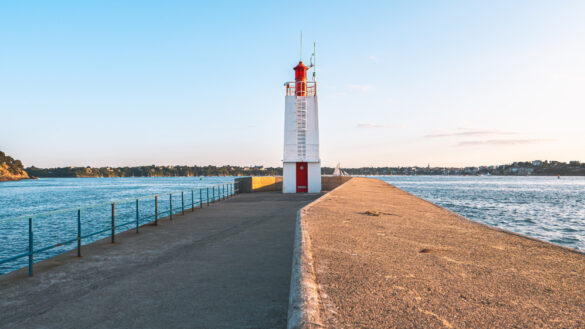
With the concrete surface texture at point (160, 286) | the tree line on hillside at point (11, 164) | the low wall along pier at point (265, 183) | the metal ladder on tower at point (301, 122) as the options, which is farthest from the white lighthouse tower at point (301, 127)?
the tree line on hillside at point (11, 164)

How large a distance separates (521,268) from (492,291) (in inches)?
62.7

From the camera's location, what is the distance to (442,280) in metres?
4.30

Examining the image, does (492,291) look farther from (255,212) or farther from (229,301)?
(255,212)

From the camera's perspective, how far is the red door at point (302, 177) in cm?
2241

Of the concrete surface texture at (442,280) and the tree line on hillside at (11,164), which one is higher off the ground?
the tree line on hillside at (11,164)

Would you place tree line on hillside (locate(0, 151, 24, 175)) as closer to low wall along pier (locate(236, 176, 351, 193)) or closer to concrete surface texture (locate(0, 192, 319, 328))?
low wall along pier (locate(236, 176, 351, 193))

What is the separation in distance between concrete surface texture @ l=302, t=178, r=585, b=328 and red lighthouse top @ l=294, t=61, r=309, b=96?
15.4 meters

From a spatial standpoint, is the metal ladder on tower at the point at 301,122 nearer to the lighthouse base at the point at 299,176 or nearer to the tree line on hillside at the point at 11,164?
the lighthouse base at the point at 299,176

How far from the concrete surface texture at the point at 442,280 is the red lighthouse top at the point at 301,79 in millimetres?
15439

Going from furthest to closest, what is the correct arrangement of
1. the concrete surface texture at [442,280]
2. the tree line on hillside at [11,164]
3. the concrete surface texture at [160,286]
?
the tree line on hillside at [11,164], the concrete surface texture at [160,286], the concrete surface texture at [442,280]

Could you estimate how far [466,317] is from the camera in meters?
3.19

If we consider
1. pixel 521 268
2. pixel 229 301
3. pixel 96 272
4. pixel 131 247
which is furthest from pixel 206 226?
pixel 521 268

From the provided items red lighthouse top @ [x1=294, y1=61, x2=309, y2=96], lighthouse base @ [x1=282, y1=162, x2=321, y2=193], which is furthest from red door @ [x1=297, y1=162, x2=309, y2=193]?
red lighthouse top @ [x1=294, y1=61, x2=309, y2=96]

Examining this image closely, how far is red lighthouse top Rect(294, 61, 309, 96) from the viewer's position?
22016 millimetres
